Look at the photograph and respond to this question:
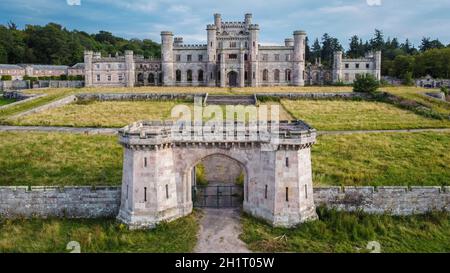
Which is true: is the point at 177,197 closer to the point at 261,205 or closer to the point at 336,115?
the point at 261,205

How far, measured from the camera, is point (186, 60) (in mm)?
74250

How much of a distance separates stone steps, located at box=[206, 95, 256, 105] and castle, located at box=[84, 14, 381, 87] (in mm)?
16146

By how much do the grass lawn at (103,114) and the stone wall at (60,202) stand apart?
17.3 metres

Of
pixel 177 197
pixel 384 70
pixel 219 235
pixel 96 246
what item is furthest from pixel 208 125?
pixel 384 70

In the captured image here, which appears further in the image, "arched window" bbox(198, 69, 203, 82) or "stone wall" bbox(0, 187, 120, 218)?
"arched window" bbox(198, 69, 203, 82)

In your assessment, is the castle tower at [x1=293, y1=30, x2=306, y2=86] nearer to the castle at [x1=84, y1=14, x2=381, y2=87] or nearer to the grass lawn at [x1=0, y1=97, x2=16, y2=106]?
the castle at [x1=84, y1=14, x2=381, y2=87]

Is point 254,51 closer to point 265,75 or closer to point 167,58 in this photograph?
point 265,75

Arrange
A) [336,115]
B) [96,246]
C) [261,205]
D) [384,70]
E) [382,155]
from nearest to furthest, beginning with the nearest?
[96,246] < [261,205] < [382,155] < [336,115] < [384,70]

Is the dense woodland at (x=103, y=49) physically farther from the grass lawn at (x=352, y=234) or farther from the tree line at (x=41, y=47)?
the grass lawn at (x=352, y=234)

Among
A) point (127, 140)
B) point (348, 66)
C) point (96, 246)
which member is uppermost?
point (348, 66)

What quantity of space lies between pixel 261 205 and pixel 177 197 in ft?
12.9

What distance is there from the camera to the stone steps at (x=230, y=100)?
51.9m

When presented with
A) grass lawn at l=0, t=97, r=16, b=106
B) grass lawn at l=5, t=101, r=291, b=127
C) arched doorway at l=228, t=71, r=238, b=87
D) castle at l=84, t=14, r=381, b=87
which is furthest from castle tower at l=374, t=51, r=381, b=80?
grass lawn at l=0, t=97, r=16, b=106

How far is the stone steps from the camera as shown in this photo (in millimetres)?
51875
